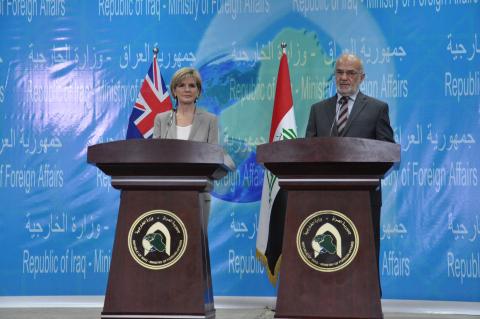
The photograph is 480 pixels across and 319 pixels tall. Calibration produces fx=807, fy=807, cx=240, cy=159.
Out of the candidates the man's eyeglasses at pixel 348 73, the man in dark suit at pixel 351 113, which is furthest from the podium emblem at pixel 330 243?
the man's eyeglasses at pixel 348 73

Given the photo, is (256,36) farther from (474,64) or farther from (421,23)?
(474,64)

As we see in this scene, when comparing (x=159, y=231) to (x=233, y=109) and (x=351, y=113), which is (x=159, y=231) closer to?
(x=351, y=113)

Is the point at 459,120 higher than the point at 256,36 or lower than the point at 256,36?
lower

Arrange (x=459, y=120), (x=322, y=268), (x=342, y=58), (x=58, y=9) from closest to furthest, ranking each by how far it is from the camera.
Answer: (x=322, y=268), (x=342, y=58), (x=459, y=120), (x=58, y=9)

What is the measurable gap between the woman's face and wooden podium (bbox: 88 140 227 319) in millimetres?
952

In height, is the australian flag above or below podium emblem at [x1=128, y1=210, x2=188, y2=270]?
above

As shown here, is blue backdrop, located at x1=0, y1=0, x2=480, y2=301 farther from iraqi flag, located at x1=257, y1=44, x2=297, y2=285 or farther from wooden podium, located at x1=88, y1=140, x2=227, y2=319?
wooden podium, located at x1=88, y1=140, x2=227, y2=319

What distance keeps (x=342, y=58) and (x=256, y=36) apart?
5.84ft

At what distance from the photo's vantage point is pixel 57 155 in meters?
5.52

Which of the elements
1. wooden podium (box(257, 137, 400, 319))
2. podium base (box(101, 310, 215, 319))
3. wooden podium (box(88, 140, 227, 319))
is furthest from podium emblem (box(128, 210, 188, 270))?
wooden podium (box(257, 137, 400, 319))

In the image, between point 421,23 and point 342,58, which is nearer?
point 342,58

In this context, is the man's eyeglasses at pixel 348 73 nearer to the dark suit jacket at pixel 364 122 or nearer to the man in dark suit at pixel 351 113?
the man in dark suit at pixel 351 113

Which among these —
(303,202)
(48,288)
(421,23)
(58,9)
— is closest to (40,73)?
(58,9)

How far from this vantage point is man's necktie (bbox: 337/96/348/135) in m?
3.73
